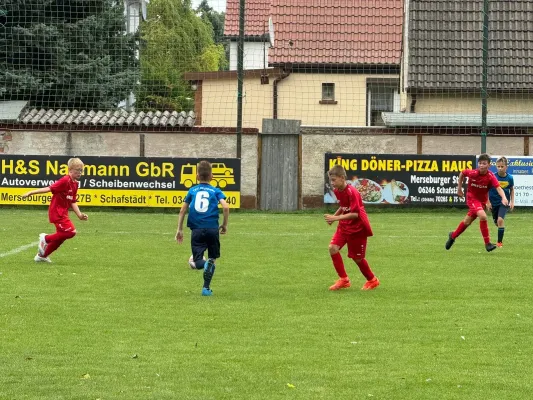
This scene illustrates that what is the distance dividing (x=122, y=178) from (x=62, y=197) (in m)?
13.4

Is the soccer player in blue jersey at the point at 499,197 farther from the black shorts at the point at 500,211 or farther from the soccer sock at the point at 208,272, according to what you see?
the soccer sock at the point at 208,272

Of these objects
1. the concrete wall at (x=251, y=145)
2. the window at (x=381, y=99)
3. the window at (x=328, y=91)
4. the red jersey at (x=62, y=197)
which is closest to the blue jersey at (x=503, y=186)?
the red jersey at (x=62, y=197)

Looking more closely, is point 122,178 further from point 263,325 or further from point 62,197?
point 263,325

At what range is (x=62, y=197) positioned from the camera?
1744cm

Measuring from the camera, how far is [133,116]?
3450cm

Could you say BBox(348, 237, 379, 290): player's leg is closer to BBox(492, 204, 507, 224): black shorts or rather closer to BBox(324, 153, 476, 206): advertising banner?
BBox(492, 204, 507, 224): black shorts

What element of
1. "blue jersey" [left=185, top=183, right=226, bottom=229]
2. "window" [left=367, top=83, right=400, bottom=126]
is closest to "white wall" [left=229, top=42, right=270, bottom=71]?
Answer: "window" [left=367, top=83, right=400, bottom=126]

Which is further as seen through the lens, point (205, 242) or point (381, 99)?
point (381, 99)

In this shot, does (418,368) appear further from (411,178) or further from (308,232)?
(411,178)

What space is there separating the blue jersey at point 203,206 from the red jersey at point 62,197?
4243mm

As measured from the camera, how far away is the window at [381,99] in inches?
1681

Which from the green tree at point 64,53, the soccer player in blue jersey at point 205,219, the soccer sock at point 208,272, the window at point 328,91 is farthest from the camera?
the window at point 328,91

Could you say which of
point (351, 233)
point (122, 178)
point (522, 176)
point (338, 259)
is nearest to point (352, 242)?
point (351, 233)

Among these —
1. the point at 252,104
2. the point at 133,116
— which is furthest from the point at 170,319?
the point at 252,104
